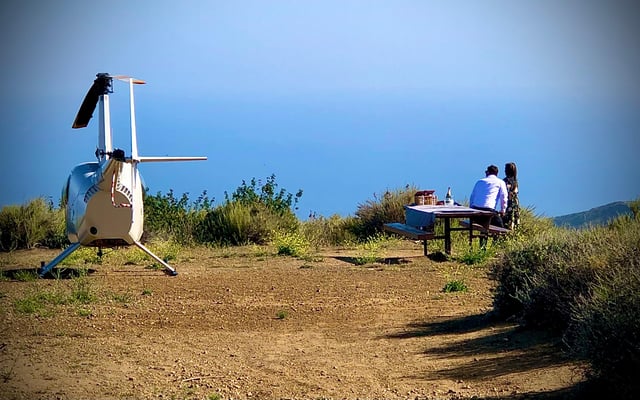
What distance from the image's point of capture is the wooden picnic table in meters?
13.5

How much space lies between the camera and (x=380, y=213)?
59.1 feet

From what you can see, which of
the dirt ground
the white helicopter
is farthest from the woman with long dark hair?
the white helicopter

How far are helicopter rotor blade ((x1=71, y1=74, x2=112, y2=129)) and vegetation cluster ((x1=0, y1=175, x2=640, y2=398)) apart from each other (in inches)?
90.8

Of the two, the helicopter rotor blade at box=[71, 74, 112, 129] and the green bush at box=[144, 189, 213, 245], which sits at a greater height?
the helicopter rotor blade at box=[71, 74, 112, 129]

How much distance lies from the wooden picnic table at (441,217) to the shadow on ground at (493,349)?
15.5ft

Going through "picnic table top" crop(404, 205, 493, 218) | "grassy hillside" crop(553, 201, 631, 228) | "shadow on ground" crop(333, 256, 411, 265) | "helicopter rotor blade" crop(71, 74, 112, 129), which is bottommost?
"shadow on ground" crop(333, 256, 411, 265)

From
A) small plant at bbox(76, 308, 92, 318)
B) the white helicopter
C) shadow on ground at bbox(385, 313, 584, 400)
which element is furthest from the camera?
the white helicopter

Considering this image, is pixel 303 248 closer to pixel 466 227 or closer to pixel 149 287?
pixel 466 227

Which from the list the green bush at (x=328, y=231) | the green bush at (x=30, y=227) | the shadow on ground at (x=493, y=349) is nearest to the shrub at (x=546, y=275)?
the shadow on ground at (x=493, y=349)

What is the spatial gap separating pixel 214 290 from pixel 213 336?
2.80 metres

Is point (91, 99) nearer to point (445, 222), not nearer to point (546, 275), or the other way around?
point (445, 222)

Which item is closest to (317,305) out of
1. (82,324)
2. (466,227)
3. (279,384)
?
(82,324)

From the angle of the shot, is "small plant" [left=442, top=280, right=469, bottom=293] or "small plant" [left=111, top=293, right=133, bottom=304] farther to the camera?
"small plant" [left=442, top=280, right=469, bottom=293]

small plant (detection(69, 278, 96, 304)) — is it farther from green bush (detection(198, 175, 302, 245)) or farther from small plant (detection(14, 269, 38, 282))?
green bush (detection(198, 175, 302, 245))
